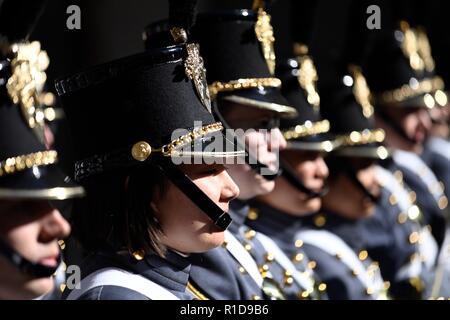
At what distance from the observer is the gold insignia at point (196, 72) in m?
2.73

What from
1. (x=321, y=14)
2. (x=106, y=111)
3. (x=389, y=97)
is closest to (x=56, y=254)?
(x=106, y=111)

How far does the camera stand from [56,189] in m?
2.70

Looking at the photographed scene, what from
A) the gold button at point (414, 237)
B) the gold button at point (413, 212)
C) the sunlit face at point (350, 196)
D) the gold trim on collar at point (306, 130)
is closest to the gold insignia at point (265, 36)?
the gold trim on collar at point (306, 130)

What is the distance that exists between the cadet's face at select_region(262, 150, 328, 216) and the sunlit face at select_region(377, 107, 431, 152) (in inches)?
66.3

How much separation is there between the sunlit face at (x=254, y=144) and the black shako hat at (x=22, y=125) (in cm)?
68

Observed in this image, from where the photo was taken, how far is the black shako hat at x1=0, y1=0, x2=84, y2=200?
2.69 m

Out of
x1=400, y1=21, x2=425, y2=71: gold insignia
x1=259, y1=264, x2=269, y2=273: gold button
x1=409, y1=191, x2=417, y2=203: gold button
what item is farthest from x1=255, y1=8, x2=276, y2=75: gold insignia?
x1=400, y1=21, x2=425, y2=71: gold insignia

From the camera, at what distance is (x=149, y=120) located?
2646 mm

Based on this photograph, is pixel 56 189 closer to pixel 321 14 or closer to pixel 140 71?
pixel 140 71

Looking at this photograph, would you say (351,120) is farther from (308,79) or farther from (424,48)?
(424,48)

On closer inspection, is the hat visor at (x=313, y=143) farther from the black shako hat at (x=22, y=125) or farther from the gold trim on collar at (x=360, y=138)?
the black shako hat at (x=22, y=125)

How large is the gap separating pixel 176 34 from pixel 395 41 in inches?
122
